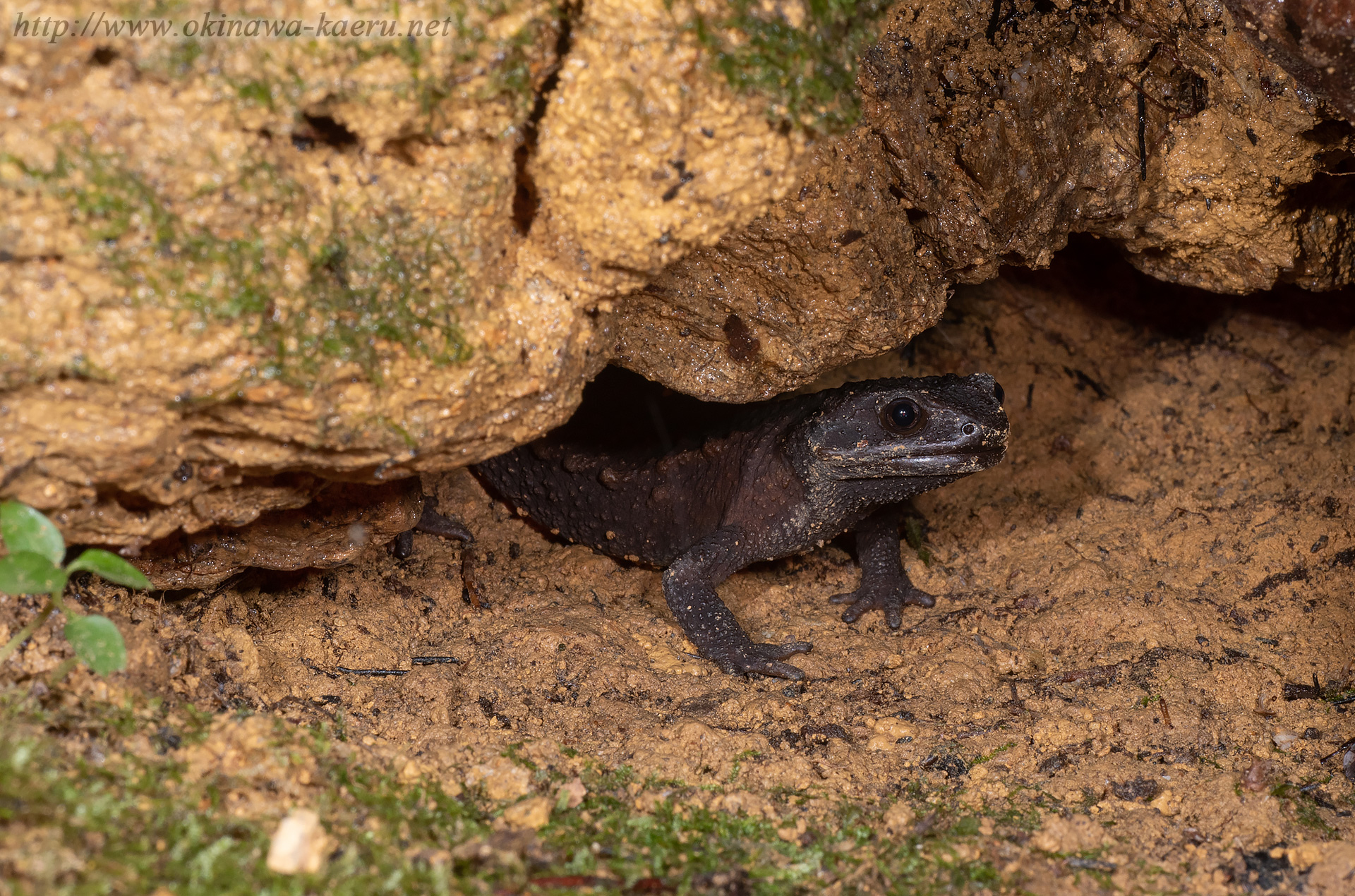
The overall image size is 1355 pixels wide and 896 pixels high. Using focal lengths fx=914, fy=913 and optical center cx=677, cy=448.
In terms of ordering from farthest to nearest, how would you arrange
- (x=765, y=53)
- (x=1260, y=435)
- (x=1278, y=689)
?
(x=1260, y=435) → (x=1278, y=689) → (x=765, y=53)

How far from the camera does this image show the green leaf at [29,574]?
2.74m

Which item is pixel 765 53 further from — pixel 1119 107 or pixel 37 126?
pixel 1119 107

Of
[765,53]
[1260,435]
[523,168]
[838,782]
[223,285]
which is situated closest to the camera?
[223,285]

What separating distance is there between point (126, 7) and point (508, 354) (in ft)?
5.01

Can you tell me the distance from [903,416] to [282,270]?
3.58m

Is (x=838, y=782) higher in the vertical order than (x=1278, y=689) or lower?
lower

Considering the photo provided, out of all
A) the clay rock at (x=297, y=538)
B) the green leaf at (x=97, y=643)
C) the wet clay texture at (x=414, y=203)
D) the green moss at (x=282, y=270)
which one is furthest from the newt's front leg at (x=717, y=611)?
the green leaf at (x=97, y=643)

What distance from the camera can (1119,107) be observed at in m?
4.79

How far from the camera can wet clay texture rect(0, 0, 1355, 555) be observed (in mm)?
2672

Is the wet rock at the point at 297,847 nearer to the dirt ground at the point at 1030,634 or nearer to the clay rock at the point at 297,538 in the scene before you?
the dirt ground at the point at 1030,634

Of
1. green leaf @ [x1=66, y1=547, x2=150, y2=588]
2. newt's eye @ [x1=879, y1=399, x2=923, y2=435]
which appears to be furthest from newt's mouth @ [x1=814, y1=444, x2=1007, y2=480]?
green leaf @ [x1=66, y1=547, x2=150, y2=588]

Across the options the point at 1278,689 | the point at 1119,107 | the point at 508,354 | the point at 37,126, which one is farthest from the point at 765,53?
the point at 1278,689

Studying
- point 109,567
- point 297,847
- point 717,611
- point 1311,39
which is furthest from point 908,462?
point 109,567

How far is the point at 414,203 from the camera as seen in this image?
3104mm
